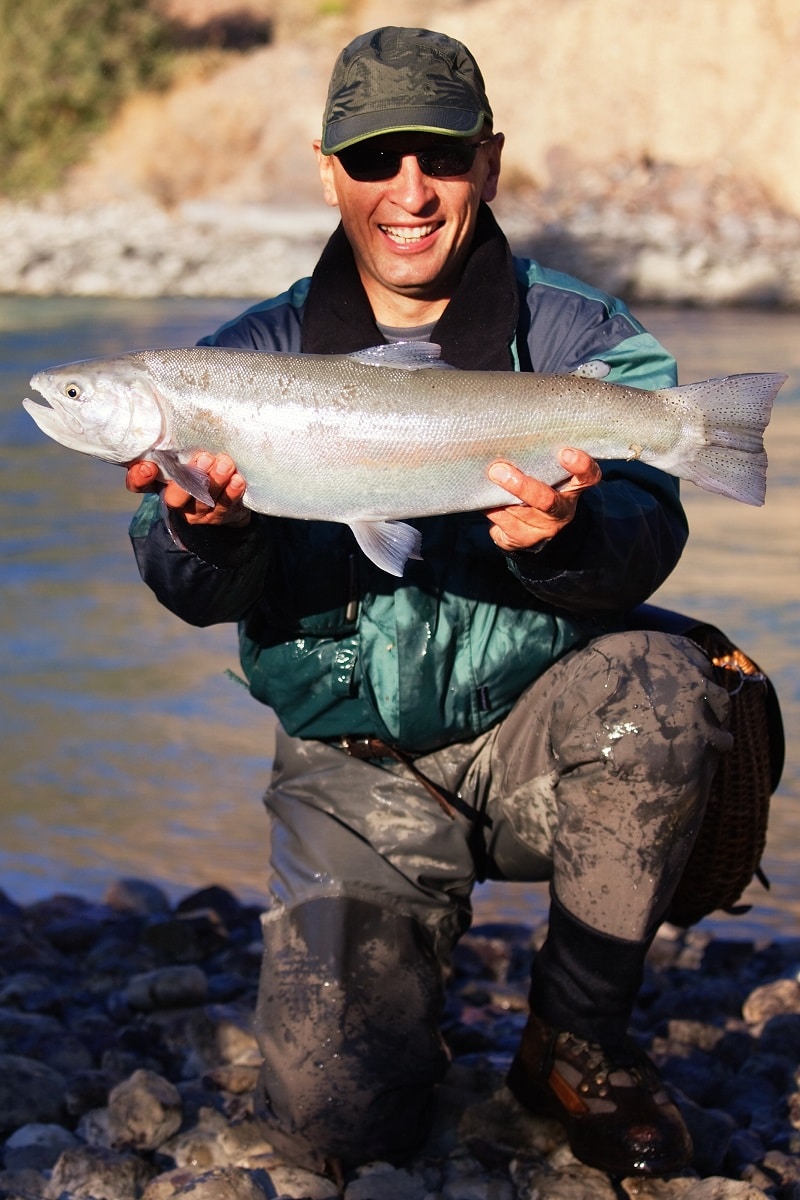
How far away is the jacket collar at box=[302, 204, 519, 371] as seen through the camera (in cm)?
352

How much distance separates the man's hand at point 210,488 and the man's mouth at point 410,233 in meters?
0.81

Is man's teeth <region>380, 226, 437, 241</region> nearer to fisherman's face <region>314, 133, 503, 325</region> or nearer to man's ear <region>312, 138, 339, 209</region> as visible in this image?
fisherman's face <region>314, 133, 503, 325</region>

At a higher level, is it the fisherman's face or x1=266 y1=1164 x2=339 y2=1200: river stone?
the fisherman's face

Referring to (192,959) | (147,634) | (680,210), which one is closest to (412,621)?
(192,959)

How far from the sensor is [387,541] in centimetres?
315

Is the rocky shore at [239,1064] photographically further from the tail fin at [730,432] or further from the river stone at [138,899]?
the tail fin at [730,432]

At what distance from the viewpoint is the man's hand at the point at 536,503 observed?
3033mm

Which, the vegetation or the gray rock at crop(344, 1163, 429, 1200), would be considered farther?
the vegetation

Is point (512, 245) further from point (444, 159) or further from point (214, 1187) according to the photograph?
point (214, 1187)

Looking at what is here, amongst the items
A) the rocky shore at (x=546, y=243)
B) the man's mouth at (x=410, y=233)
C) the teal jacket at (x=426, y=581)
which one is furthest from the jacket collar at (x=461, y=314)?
the rocky shore at (x=546, y=243)

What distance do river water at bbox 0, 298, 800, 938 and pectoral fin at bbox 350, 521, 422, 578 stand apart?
1.93 metres

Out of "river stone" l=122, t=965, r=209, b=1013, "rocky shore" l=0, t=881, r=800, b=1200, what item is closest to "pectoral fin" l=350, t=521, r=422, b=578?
"rocky shore" l=0, t=881, r=800, b=1200

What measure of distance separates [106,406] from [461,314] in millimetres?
900

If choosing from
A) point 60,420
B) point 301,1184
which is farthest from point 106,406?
point 301,1184
